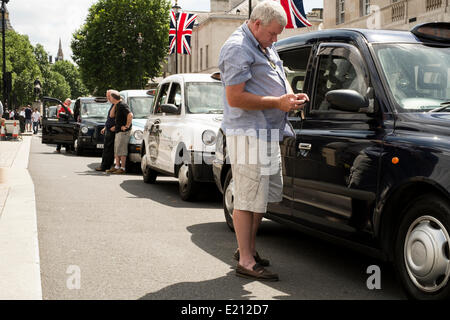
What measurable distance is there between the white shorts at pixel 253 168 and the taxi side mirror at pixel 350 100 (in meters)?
0.57

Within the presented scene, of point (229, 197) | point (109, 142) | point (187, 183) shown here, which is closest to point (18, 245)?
point (229, 197)

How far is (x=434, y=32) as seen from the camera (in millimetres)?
5195

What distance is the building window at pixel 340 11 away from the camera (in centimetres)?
3319

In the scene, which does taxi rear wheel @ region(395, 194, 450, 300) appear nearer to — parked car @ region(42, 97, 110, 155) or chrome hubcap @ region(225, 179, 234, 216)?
chrome hubcap @ region(225, 179, 234, 216)

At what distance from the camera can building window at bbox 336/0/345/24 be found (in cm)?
3319

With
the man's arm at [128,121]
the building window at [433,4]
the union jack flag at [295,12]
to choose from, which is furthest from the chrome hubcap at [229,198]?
the building window at [433,4]

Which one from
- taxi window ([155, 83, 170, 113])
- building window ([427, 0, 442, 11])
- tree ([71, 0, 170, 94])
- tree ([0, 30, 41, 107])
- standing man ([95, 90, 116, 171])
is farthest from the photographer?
tree ([0, 30, 41, 107])

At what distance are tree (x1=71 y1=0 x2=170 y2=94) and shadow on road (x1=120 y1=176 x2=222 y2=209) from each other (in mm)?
47109

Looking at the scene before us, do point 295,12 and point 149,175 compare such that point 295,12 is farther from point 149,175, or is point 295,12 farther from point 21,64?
point 21,64

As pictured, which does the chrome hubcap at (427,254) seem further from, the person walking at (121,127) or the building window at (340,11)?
the building window at (340,11)

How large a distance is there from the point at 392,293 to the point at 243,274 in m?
1.09

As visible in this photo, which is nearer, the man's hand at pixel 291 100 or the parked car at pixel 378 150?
the parked car at pixel 378 150

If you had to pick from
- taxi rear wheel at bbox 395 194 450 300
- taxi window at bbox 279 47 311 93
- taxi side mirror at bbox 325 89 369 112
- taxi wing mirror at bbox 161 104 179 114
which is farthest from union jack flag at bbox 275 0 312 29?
taxi rear wheel at bbox 395 194 450 300

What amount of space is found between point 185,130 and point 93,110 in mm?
11810
